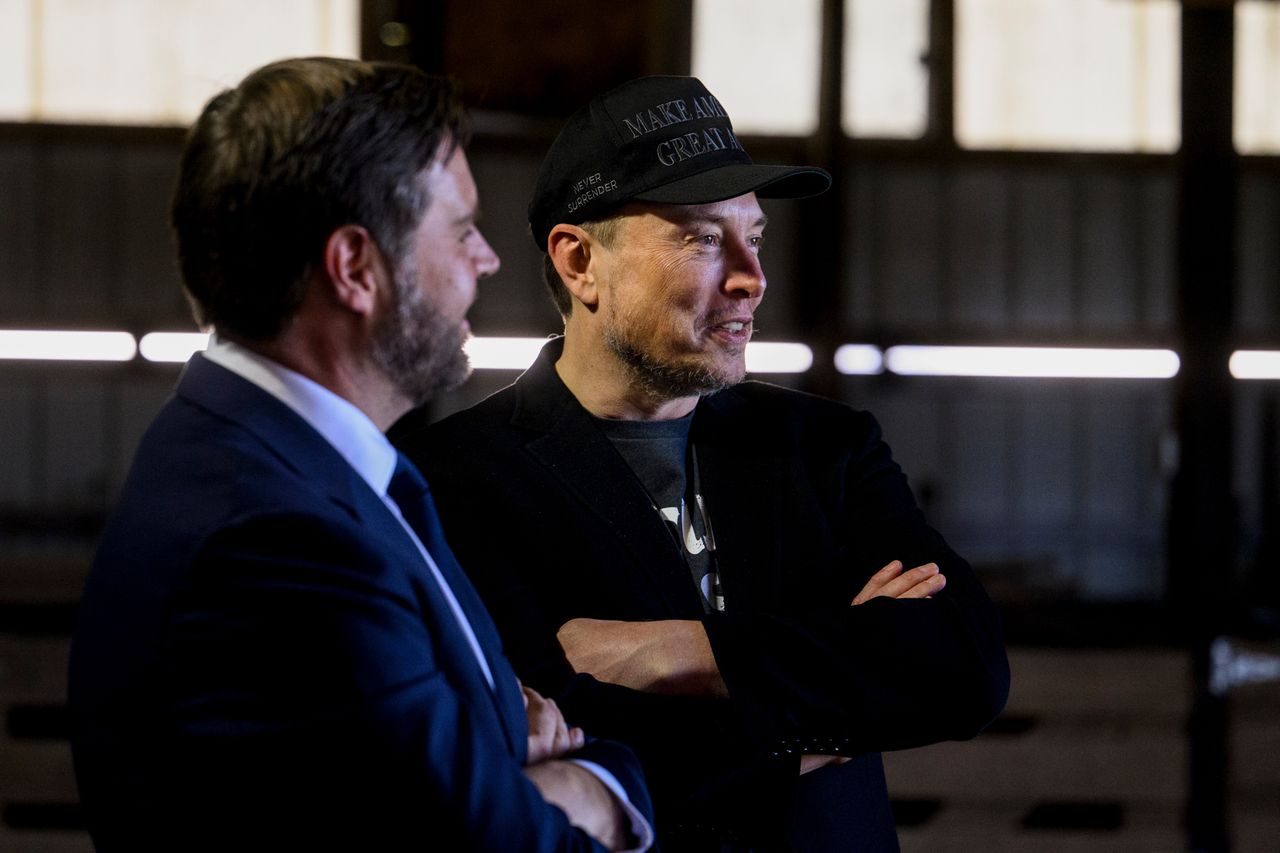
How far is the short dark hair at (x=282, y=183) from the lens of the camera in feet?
3.32

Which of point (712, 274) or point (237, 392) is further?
point (712, 274)

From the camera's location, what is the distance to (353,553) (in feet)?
2.93

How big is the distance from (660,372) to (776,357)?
234 inches

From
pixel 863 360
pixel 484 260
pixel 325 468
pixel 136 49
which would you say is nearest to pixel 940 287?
pixel 863 360

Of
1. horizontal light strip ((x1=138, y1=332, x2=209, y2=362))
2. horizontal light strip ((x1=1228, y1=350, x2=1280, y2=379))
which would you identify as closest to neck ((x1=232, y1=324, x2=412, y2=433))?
horizontal light strip ((x1=138, y1=332, x2=209, y2=362))

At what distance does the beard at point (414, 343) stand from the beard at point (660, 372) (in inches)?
17.5

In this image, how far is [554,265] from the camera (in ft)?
5.31

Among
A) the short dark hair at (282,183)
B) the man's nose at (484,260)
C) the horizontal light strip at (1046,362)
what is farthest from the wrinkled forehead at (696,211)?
the horizontal light strip at (1046,362)

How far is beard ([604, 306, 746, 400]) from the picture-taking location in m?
1.51

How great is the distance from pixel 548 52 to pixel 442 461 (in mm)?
5618

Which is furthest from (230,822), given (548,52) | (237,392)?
(548,52)

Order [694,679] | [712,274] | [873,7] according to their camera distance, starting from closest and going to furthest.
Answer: [694,679] → [712,274] → [873,7]

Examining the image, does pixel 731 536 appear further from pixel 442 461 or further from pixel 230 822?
pixel 230 822

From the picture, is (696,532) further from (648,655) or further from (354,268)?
(354,268)
